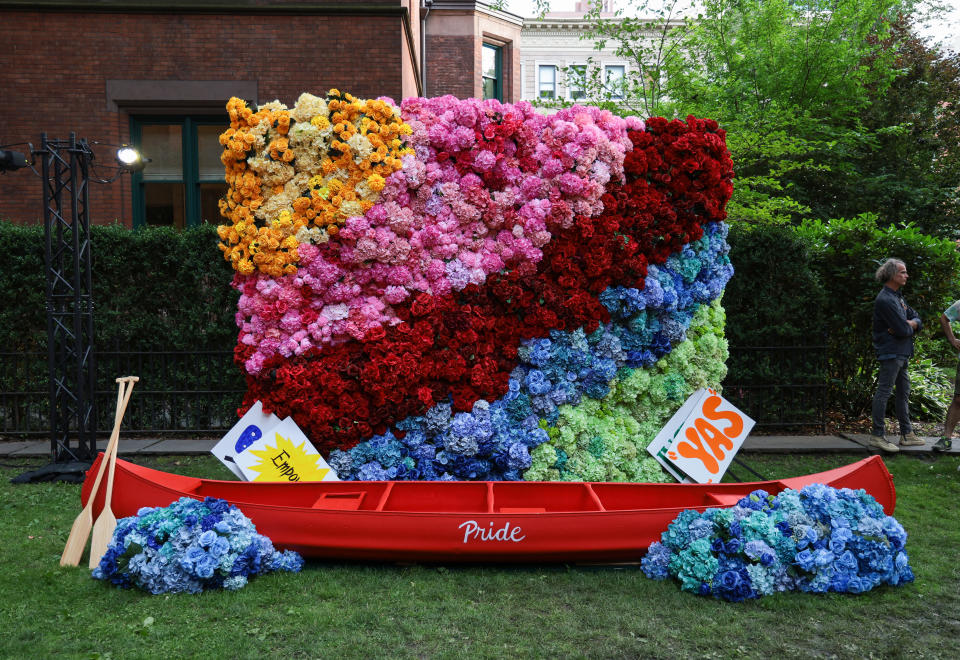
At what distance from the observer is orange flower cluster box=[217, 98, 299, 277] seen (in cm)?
512

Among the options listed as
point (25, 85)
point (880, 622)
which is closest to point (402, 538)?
point (880, 622)

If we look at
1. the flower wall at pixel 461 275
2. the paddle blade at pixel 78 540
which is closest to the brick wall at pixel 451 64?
the flower wall at pixel 461 275

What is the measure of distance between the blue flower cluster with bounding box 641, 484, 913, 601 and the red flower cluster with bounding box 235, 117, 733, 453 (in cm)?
196

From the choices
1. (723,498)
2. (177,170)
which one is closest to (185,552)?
(723,498)

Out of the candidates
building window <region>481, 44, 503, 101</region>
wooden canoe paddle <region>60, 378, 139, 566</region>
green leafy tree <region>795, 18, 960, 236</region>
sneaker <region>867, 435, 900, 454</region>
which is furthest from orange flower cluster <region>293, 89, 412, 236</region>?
building window <region>481, 44, 503, 101</region>

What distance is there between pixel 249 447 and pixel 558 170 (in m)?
3.39

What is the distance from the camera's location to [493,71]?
72.9 ft

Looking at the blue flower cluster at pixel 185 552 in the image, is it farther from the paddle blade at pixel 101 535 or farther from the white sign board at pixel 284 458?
the white sign board at pixel 284 458

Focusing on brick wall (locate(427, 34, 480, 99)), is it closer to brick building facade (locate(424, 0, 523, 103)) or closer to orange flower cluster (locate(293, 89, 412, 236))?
brick building facade (locate(424, 0, 523, 103))

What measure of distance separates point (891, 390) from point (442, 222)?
5520 millimetres

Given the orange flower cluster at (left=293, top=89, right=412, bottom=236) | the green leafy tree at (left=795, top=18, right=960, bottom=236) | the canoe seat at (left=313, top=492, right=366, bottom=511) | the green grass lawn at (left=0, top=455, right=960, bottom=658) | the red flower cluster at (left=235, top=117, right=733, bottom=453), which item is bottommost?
the green grass lawn at (left=0, top=455, right=960, bottom=658)

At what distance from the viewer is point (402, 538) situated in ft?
13.2

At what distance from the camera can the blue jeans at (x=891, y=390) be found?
7.20 metres

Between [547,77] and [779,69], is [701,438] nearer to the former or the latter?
[779,69]
